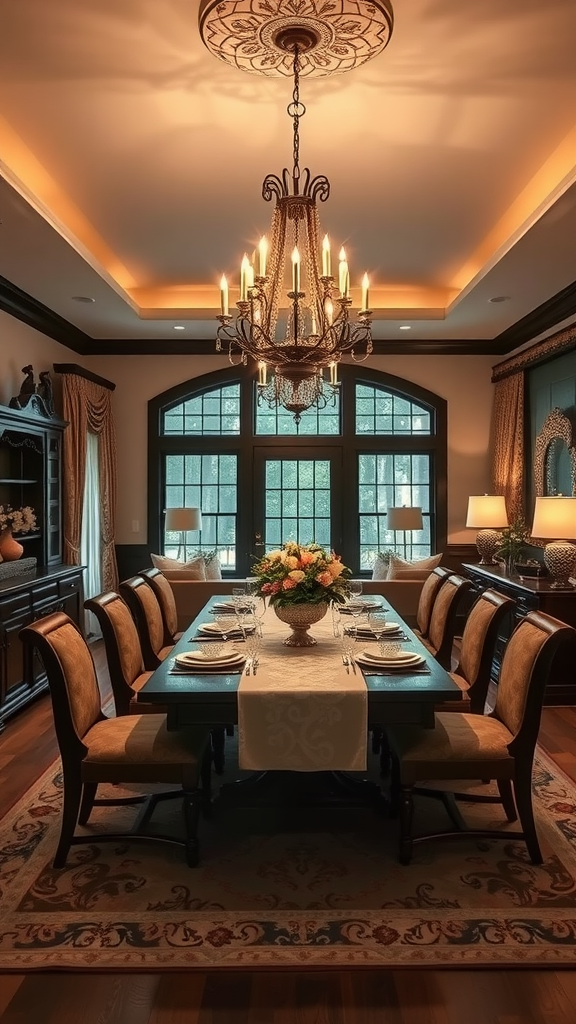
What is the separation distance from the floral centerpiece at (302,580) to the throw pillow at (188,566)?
325 cm

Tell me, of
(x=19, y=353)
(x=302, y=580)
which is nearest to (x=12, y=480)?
(x=19, y=353)

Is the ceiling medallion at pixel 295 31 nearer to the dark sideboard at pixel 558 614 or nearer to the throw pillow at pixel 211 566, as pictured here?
the dark sideboard at pixel 558 614

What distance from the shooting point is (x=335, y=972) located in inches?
79.7

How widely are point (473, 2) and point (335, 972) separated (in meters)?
3.27

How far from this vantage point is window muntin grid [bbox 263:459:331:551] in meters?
7.28

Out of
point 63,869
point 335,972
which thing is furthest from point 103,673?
point 335,972

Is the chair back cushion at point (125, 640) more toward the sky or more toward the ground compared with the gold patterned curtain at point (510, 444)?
more toward the ground

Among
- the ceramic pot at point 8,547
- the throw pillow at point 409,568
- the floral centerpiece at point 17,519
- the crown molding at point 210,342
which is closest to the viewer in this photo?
the ceramic pot at point 8,547

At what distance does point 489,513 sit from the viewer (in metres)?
6.10

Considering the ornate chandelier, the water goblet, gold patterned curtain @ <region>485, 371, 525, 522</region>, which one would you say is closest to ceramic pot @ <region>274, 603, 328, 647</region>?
the water goblet

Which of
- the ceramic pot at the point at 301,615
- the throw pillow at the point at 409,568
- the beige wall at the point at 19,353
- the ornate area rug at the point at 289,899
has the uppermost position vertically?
the beige wall at the point at 19,353

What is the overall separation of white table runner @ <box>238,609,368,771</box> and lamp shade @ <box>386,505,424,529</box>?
430cm

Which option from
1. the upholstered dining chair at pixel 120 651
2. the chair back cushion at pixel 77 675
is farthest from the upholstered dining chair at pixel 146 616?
the chair back cushion at pixel 77 675

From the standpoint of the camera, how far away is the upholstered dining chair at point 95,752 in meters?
2.52
